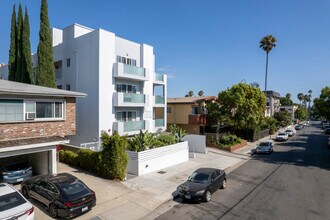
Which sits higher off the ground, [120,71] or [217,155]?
[120,71]

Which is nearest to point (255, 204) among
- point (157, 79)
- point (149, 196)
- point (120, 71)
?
point (149, 196)

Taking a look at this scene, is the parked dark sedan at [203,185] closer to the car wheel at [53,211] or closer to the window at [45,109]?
the car wheel at [53,211]

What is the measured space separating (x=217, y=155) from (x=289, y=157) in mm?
8733

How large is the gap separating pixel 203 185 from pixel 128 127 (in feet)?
38.9

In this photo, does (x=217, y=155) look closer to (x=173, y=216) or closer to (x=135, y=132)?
(x=135, y=132)

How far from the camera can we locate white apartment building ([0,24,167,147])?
72.8 ft

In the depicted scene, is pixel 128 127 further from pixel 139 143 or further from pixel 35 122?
pixel 35 122

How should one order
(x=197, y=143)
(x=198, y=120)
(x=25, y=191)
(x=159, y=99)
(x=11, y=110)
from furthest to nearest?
(x=198, y=120)
(x=159, y=99)
(x=197, y=143)
(x=11, y=110)
(x=25, y=191)

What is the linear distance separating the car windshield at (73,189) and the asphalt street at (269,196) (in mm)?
4007

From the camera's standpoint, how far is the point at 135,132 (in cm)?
2392

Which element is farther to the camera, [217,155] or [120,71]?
[217,155]

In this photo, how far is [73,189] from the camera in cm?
1087

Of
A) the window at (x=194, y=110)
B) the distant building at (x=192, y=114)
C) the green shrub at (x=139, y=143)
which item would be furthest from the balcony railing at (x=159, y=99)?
Result: the green shrub at (x=139, y=143)

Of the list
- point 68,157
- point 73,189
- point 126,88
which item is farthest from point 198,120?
point 73,189
